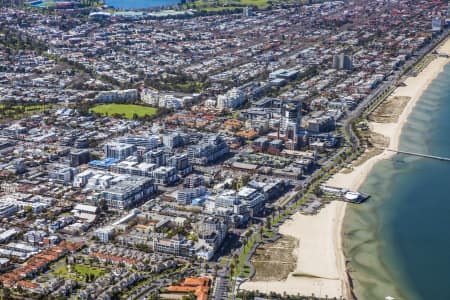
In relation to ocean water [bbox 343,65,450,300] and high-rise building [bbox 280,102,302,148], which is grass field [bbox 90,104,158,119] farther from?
ocean water [bbox 343,65,450,300]

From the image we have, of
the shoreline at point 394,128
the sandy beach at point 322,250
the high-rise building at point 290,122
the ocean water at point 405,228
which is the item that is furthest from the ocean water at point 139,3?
the sandy beach at point 322,250

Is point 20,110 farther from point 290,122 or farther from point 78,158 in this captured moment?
point 290,122

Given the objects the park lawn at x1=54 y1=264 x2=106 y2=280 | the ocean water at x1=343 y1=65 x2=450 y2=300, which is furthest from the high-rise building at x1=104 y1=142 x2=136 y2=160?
the ocean water at x1=343 y1=65 x2=450 y2=300

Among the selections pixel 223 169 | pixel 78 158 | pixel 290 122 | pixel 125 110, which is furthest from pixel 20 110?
pixel 290 122

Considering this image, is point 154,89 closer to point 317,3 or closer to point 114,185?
point 114,185

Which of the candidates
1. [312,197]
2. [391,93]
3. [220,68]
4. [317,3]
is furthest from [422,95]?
[317,3]
